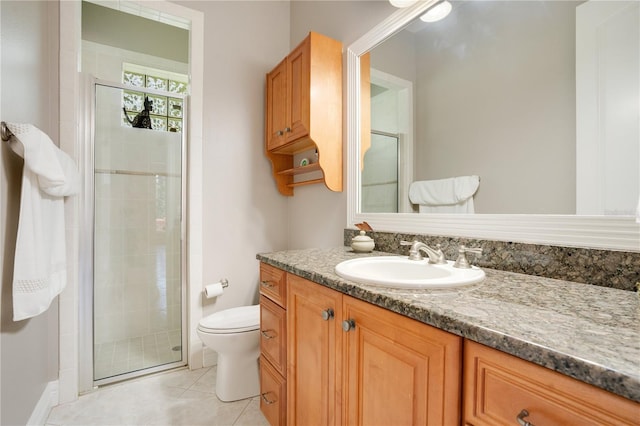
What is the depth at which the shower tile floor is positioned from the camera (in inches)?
73.9

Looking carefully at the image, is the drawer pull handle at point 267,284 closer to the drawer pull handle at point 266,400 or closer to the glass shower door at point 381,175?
the drawer pull handle at point 266,400

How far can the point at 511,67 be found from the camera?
1.08 meters

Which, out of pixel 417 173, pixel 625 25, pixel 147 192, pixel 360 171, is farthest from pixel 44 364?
pixel 625 25

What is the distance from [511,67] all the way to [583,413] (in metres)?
1.09

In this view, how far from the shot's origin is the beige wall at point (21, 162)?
3.73 ft

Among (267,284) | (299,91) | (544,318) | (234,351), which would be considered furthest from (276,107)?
(544,318)

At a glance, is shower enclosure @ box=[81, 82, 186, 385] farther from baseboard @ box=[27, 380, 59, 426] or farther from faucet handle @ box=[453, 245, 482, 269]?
faucet handle @ box=[453, 245, 482, 269]

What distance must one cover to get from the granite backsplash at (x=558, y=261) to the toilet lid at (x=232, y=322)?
1.10 m

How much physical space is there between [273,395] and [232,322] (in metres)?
0.48

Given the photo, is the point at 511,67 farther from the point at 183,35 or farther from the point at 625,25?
the point at 183,35

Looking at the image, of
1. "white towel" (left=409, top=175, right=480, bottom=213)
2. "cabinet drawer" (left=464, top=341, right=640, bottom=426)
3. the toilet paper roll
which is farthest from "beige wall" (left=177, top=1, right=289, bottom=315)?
"cabinet drawer" (left=464, top=341, right=640, bottom=426)

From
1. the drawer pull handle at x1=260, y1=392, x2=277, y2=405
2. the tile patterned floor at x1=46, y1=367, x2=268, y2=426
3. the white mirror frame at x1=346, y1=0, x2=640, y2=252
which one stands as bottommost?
the tile patterned floor at x1=46, y1=367, x2=268, y2=426

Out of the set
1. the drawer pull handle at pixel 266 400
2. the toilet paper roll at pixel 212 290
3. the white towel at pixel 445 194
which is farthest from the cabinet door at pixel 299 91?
the drawer pull handle at pixel 266 400

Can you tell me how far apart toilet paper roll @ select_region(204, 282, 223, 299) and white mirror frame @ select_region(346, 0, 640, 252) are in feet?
3.32
